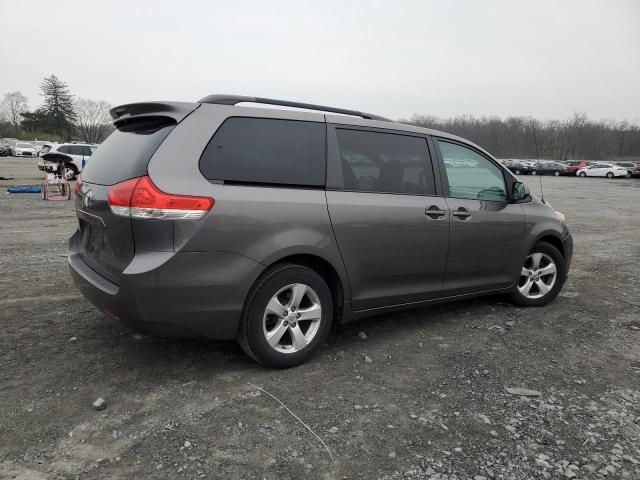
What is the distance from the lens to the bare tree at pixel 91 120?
9575 cm

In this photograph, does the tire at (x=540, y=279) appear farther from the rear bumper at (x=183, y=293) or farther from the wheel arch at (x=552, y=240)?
the rear bumper at (x=183, y=293)

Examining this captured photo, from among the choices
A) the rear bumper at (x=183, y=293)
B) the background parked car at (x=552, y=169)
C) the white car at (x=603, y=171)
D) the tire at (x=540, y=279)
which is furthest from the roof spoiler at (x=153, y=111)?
the background parked car at (x=552, y=169)

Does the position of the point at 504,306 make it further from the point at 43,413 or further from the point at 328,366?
the point at 43,413

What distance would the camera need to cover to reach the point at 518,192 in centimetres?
471

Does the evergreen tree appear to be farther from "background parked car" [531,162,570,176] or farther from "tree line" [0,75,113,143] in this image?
"background parked car" [531,162,570,176]

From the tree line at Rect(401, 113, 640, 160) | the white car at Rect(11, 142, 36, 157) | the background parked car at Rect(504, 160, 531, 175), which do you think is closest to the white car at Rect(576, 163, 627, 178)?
the background parked car at Rect(504, 160, 531, 175)

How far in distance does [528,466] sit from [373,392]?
0.99 meters

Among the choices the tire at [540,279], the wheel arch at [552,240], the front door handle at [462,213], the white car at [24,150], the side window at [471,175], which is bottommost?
the tire at [540,279]

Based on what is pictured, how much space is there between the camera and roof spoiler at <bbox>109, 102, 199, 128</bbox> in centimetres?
308

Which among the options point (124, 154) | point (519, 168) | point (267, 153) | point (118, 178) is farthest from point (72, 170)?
point (519, 168)

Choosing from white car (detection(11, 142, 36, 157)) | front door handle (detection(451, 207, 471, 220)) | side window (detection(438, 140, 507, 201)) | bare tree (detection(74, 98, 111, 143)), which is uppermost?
bare tree (detection(74, 98, 111, 143))

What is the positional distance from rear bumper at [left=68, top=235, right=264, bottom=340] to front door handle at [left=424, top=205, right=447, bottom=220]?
1.56 m

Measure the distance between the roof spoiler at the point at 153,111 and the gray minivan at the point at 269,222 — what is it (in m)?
0.01

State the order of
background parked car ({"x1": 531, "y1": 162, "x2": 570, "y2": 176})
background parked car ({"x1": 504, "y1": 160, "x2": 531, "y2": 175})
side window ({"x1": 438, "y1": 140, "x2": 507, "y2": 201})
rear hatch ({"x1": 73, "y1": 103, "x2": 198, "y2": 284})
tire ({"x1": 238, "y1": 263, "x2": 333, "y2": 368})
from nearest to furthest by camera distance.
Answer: rear hatch ({"x1": 73, "y1": 103, "x2": 198, "y2": 284})
tire ({"x1": 238, "y1": 263, "x2": 333, "y2": 368})
side window ({"x1": 438, "y1": 140, "x2": 507, "y2": 201})
background parked car ({"x1": 531, "y1": 162, "x2": 570, "y2": 176})
background parked car ({"x1": 504, "y1": 160, "x2": 531, "y2": 175})
